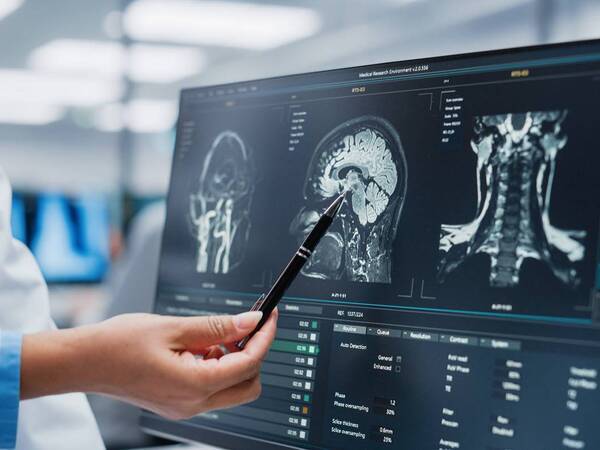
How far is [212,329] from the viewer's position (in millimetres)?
612

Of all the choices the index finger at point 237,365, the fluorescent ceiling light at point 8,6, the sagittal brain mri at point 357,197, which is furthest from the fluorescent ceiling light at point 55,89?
the index finger at point 237,365

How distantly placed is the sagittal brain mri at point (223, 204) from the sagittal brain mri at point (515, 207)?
0.23 metres

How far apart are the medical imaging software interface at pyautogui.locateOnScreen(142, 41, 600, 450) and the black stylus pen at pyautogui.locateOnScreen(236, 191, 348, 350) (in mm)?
46

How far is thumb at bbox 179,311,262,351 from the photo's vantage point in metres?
0.61

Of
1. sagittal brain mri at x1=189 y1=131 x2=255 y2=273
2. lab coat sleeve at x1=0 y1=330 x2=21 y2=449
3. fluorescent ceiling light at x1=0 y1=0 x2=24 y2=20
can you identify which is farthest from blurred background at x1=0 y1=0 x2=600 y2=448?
lab coat sleeve at x1=0 y1=330 x2=21 y2=449

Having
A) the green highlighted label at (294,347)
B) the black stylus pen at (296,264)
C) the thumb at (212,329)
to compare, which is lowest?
the green highlighted label at (294,347)

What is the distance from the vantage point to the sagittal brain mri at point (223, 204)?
770 mm

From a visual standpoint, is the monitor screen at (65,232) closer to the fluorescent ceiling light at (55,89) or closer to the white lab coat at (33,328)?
the fluorescent ceiling light at (55,89)

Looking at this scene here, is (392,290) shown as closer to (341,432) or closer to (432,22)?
(341,432)

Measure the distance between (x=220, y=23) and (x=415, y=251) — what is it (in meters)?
3.19

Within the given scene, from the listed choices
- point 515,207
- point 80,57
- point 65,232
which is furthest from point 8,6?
point 515,207

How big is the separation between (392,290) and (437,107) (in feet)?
0.55

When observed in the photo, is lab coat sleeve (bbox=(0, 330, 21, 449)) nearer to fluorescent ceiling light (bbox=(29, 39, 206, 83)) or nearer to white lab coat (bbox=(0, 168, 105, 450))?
white lab coat (bbox=(0, 168, 105, 450))

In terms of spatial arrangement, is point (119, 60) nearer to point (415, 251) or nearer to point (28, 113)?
point (28, 113)
